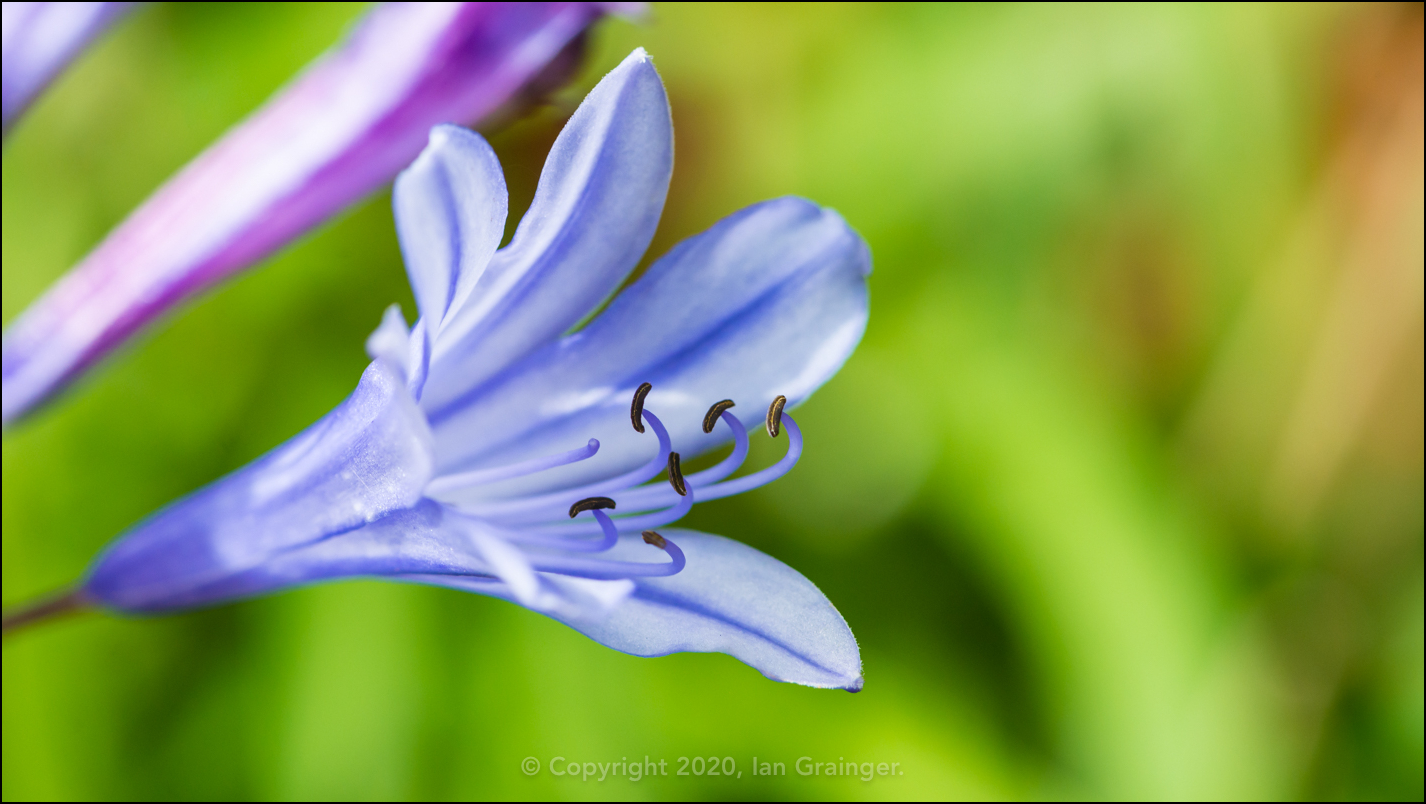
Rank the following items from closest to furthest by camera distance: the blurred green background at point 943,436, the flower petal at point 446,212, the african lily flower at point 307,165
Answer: the flower petal at point 446,212 < the african lily flower at point 307,165 < the blurred green background at point 943,436

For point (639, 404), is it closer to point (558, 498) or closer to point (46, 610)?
point (558, 498)

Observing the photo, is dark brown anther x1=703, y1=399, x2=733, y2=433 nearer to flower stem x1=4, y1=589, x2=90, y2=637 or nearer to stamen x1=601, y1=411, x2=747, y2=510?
stamen x1=601, y1=411, x2=747, y2=510

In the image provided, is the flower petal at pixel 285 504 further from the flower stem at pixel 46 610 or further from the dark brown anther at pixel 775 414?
the dark brown anther at pixel 775 414

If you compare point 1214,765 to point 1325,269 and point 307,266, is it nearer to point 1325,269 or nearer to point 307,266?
point 1325,269

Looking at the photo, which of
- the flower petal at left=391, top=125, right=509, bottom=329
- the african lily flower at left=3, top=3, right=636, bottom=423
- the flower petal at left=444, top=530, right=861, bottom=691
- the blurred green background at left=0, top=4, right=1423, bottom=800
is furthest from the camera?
the blurred green background at left=0, top=4, right=1423, bottom=800

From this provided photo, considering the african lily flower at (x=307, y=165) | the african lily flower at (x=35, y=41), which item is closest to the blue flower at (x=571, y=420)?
the african lily flower at (x=307, y=165)

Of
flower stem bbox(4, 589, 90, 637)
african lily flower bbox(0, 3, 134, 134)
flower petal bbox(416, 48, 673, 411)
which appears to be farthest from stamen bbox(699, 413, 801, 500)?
african lily flower bbox(0, 3, 134, 134)

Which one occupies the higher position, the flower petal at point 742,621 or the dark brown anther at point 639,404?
the dark brown anther at point 639,404
